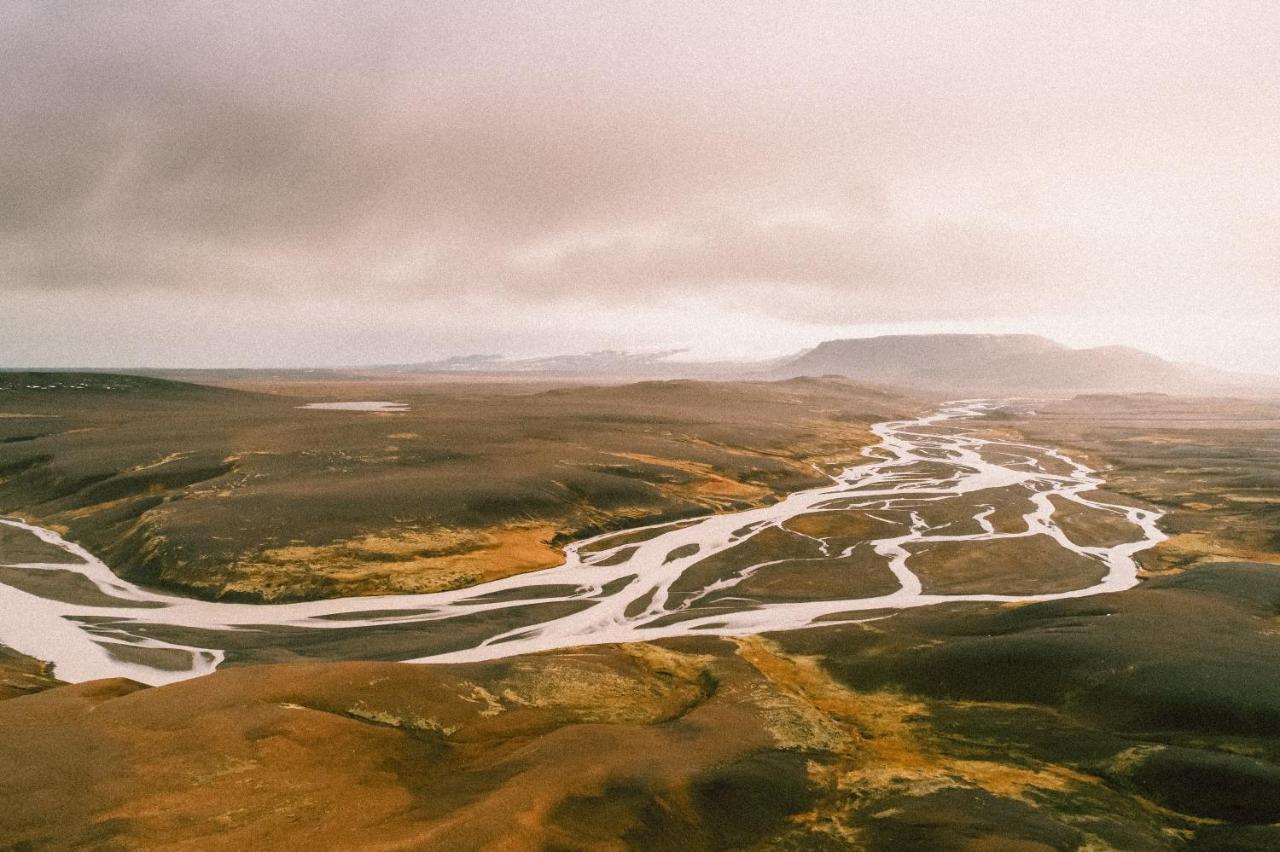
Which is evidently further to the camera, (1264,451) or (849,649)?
(1264,451)

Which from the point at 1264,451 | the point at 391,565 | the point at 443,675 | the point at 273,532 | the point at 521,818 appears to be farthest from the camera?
the point at 1264,451

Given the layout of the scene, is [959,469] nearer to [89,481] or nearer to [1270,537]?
[1270,537]

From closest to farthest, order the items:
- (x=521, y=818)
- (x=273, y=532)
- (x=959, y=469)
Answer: (x=521, y=818)
(x=273, y=532)
(x=959, y=469)

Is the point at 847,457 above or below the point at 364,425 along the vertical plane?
below

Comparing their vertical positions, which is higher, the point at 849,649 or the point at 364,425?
the point at 364,425

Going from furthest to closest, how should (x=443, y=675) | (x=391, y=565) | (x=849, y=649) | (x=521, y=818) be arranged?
(x=391, y=565), (x=849, y=649), (x=443, y=675), (x=521, y=818)

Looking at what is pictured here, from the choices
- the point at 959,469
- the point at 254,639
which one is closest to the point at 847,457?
the point at 959,469

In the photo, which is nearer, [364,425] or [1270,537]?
[1270,537]

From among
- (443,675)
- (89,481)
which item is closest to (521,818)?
(443,675)

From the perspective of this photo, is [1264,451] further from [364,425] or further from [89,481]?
[89,481]
